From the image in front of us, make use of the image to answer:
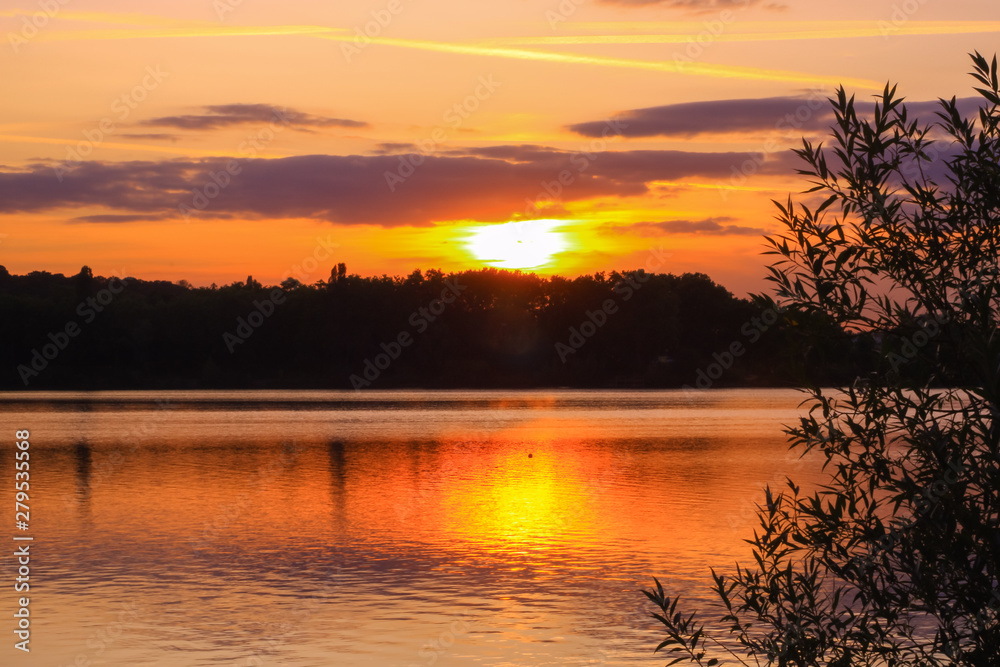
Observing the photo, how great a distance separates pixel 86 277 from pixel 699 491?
4161 inches

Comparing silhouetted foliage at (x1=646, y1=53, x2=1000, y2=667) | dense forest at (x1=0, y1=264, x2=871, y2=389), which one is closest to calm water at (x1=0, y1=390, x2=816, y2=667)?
silhouetted foliage at (x1=646, y1=53, x2=1000, y2=667)

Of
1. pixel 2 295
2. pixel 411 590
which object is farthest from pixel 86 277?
pixel 411 590

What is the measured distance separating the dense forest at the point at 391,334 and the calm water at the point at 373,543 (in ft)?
237

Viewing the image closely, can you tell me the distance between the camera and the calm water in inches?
543

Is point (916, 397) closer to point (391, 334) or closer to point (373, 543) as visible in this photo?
point (373, 543)

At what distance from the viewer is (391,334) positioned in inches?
5069

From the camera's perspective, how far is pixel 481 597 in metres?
16.4

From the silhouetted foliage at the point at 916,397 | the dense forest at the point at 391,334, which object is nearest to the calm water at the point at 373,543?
the silhouetted foliage at the point at 916,397

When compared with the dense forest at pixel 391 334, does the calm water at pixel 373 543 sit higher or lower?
lower

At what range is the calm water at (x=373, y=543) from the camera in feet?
45.2

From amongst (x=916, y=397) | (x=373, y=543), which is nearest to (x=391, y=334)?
(x=373, y=543)

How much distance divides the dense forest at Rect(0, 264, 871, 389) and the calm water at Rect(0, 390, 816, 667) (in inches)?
2844

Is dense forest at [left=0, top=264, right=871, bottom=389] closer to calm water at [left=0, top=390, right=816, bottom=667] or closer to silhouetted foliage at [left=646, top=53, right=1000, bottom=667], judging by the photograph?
calm water at [left=0, top=390, right=816, bottom=667]

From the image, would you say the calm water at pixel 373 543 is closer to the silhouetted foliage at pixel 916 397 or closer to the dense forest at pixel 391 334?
the silhouetted foliage at pixel 916 397
